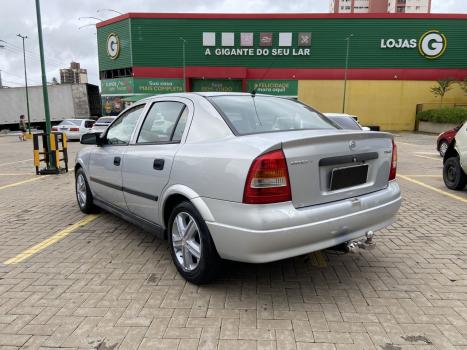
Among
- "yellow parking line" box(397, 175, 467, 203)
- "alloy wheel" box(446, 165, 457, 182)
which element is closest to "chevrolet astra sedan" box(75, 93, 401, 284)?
"yellow parking line" box(397, 175, 467, 203)

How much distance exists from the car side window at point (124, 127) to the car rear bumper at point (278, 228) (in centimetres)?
181

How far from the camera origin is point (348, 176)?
3.16 meters

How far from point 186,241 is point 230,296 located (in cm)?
60

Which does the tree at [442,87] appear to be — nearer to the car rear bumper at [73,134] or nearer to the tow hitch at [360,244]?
the car rear bumper at [73,134]

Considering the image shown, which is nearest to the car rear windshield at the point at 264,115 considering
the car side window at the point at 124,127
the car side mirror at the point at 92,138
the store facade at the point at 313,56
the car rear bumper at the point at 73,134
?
the car side window at the point at 124,127

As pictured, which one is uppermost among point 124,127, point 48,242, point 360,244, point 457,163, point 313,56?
point 313,56

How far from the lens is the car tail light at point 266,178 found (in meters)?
2.74

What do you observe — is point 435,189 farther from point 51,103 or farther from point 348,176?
point 51,103

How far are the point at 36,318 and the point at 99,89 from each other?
126ft

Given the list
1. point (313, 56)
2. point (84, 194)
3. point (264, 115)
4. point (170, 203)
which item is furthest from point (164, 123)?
point (313, 56)

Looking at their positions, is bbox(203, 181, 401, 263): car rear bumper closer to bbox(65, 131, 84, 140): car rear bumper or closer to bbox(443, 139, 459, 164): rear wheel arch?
bbox(443, 139, 459, 164): rear wheel arch

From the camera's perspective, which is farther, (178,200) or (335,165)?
(178,200)

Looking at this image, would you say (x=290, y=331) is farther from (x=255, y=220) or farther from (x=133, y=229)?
(x=133, y=229)

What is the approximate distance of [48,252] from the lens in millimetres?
4246
